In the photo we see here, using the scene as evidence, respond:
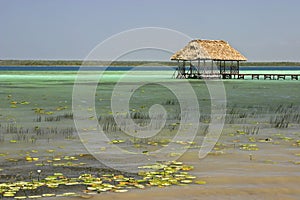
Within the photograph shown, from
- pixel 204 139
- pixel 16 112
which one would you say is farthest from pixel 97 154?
pixel 16 112

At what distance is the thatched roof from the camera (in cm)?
5797

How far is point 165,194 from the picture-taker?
22.9 ft

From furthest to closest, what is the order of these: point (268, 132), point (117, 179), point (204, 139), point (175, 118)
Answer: point (175, 118) → point (268, 132) → point (204, 139) → point (117, 179)

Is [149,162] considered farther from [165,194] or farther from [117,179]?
[165,194]

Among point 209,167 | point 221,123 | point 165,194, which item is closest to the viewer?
point 165,194

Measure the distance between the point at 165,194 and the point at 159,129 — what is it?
6.77 meters

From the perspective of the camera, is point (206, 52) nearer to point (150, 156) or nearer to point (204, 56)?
point (204, 56)

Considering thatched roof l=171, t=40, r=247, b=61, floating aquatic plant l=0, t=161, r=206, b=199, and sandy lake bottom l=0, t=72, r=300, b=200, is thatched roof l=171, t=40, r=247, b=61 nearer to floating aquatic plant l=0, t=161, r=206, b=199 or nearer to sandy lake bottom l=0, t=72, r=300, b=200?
sandy lake bottom l=0, t=72, r=300, b=200

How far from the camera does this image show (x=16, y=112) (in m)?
18.1

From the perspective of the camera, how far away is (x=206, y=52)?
191 feet

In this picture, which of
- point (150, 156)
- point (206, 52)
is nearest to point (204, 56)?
point (206, 52)

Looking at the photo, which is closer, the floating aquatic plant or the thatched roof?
the floating aquatic plant

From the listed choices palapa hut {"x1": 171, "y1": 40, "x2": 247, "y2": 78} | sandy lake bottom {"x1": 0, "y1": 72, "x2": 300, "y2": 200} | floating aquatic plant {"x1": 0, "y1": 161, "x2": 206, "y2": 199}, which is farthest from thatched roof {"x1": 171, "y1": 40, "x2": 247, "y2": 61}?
floating aquatic plant {"x1": 0, "y1": 161, "x2": 206, "y2": 199}

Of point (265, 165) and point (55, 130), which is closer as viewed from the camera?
point (265, 165)
